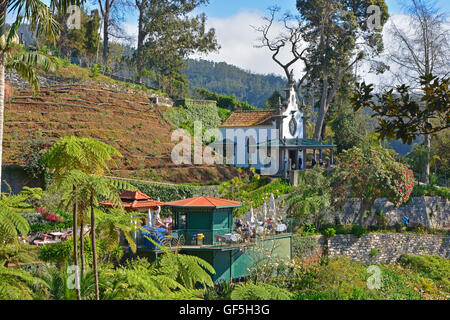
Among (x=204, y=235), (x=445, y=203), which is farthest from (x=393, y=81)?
(x=204, y=235)

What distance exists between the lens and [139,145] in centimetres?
3475

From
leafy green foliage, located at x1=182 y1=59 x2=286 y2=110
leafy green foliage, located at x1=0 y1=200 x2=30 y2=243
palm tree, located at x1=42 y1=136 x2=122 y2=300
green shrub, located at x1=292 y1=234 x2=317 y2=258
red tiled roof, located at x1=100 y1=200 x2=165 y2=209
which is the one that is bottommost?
green shrub, located at x1=292 y1=234 x2=317 y2=258

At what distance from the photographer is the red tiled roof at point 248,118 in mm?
39938

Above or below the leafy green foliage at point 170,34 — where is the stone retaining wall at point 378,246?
below

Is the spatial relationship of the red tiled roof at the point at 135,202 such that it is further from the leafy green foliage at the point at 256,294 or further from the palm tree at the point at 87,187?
the palm tree at the point at 87,187

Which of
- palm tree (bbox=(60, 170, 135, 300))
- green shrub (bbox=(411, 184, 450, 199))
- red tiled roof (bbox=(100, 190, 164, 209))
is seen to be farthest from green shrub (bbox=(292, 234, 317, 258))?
palm tree (bbox=(60, 170, 135, 300))

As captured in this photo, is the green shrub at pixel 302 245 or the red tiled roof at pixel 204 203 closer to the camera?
the red tiled roof at pixel 204 203

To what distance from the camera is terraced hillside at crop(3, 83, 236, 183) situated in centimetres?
3048

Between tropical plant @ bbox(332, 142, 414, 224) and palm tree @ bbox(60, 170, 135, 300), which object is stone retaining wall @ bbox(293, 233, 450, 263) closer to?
tropical plant @ bbox(332, 142, 414, 224)

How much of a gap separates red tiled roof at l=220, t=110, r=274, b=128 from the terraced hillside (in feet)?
17.8

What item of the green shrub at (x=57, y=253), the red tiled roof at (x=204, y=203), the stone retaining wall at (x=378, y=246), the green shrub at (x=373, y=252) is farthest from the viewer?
the green shrub at (x=373, y=252)

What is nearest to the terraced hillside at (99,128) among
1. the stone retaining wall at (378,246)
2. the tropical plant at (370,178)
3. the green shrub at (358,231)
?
the tropical plant at (370,178)

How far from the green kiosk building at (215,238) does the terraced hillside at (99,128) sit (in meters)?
11.0
